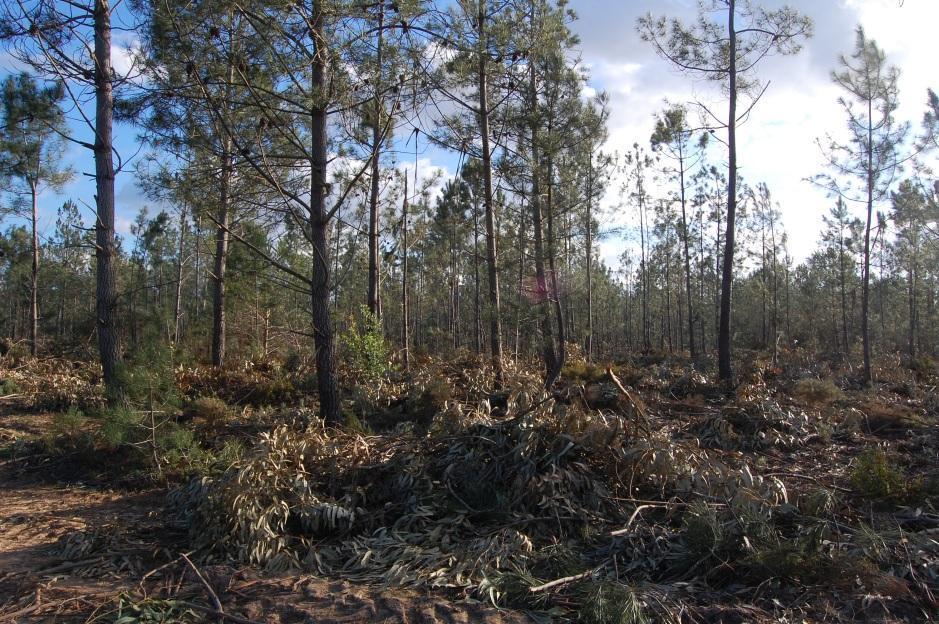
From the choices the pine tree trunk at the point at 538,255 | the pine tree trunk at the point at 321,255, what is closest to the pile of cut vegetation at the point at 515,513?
the pine tree trunk at the point at 321,255

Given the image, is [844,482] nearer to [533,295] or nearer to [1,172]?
[533,295]

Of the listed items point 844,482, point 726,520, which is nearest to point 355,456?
point 726,520

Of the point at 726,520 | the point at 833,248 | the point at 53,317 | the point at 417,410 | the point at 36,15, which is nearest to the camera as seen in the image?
the point at 726,520

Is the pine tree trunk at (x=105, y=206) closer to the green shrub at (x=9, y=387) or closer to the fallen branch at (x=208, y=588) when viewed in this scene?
the green shrub at (x=9, y=387)

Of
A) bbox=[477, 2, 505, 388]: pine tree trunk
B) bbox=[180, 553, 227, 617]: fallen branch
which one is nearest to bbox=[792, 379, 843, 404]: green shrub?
bbox=[477, 2, 505, 388]: pine tree trunk

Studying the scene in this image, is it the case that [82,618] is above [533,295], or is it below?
below

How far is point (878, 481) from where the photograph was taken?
15.4 feet

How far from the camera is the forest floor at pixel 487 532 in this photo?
10.5ft

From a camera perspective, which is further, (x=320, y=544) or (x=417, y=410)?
(x=417, y=410)

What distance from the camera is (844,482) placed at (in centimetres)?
541

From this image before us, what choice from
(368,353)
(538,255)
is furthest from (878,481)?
(538,255)

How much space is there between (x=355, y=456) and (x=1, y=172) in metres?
16.4

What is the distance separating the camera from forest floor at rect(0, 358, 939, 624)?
321 centimetres

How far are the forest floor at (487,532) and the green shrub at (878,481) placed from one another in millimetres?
16
